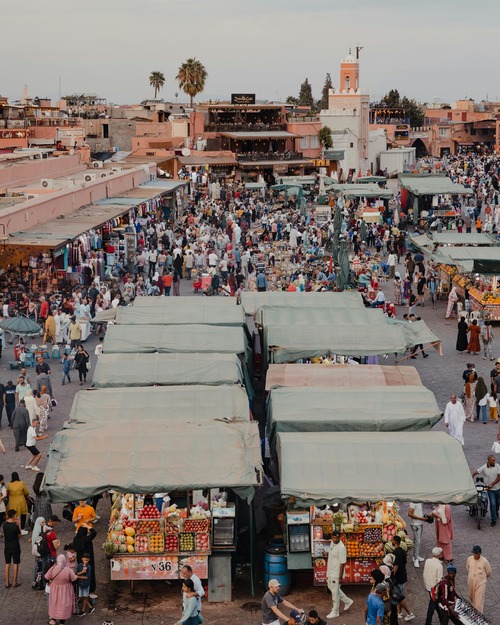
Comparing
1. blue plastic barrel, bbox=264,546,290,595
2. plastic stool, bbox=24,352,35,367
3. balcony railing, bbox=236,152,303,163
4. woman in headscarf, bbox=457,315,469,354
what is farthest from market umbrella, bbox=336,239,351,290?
balcony railing, bbox=236,152,303,163

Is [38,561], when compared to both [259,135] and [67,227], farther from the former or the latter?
[259,135]

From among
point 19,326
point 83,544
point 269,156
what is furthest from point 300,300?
point 269,156

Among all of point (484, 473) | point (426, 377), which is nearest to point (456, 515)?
point (484, 473)

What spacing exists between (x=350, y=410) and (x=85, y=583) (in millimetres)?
4150

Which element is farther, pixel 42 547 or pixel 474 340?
pixel 474 340

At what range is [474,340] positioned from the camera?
25.2m

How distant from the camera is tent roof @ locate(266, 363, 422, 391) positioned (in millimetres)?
16578

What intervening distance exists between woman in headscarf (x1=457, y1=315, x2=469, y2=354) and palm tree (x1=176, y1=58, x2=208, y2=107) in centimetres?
7518

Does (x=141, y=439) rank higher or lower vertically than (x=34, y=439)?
higher

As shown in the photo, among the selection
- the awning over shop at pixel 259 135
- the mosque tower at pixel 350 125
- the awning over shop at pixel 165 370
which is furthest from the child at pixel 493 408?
the mosque tower at pixel 350 125

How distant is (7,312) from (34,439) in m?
10.0

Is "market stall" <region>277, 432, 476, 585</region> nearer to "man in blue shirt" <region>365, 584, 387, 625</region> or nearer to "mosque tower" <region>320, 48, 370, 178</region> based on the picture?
"man in blue shirt" <region>365, 584, 387, 625</region>

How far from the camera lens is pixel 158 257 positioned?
35.3 metres

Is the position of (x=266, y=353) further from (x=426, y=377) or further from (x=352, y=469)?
(x=352, y=469)
